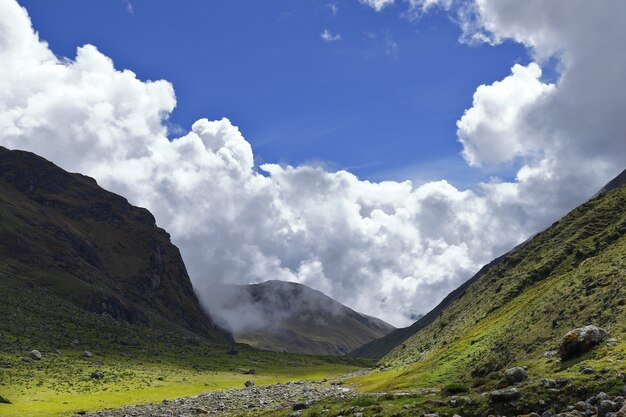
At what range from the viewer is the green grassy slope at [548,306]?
54.7 m

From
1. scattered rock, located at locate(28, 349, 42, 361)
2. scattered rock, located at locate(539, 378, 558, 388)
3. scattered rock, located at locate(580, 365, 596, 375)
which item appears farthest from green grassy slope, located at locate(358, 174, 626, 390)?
scattered rock, located at locate(28, 349, 42, 361)

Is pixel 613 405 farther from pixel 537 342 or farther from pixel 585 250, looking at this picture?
pixel 585 250

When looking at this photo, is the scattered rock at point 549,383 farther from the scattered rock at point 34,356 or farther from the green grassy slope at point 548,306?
Result: the scattered rock at point 34,356

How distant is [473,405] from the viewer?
3444cm

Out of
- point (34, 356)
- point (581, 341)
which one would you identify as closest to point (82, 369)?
point (34, 356)

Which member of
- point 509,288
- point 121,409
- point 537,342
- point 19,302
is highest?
point 19,302

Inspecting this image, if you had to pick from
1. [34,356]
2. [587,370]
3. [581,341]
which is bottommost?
[587,370]

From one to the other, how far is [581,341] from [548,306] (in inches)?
1173

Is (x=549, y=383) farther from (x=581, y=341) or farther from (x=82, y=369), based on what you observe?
(x=82, y=369)

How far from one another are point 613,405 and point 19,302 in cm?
21303

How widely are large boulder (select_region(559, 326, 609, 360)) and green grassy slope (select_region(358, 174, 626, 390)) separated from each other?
1337 mm

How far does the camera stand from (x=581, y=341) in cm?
4253

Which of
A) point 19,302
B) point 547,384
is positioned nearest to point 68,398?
point 547,384

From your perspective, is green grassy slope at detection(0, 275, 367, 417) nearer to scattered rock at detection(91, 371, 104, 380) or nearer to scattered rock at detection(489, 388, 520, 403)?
scattered rock at detection(91, 371, 104, 380)
